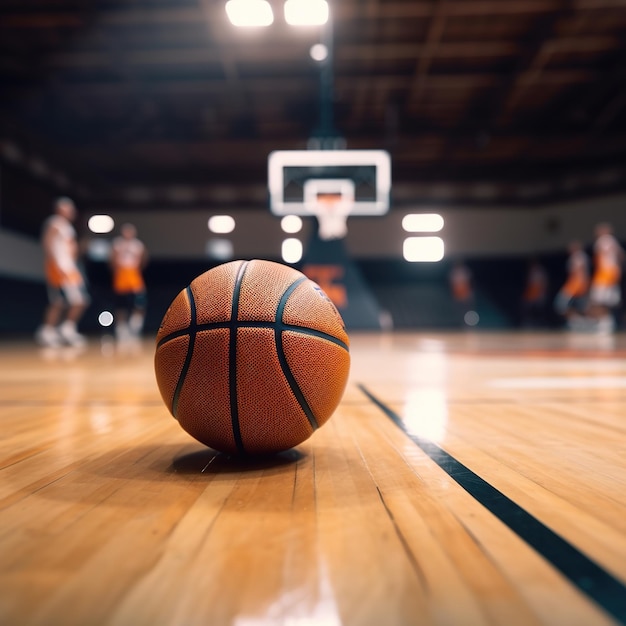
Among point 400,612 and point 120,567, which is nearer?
point 400,612

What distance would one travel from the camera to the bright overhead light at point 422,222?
49.2 feet

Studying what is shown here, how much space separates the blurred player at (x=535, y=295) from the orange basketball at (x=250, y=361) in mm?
13357

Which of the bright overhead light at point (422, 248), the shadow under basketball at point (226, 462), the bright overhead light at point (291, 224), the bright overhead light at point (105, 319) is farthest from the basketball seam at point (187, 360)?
the bright overhead light at point (422, 248)

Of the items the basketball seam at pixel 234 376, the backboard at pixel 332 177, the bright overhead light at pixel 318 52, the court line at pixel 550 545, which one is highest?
the bright overhead light at pixel 318 52

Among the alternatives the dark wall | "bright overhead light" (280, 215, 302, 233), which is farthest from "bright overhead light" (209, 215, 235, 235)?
"bright overhead light" (280, 215, 302, 233)

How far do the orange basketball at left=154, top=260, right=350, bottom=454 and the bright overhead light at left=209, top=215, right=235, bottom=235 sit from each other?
13.9m

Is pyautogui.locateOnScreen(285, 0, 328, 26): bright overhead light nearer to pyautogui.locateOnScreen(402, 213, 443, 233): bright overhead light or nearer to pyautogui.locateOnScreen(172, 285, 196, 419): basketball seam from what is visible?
pyautogui.locateOnScreen(172, 285, 196, 419): basketball seam

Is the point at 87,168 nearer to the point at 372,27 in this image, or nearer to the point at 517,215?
the point at 372,27

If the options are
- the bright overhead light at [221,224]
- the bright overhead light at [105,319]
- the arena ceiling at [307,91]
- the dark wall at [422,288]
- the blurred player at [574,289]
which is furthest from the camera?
the bright overhead light at [221,224]

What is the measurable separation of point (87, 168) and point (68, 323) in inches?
306

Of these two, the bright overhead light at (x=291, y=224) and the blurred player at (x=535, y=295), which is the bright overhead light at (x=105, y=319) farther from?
the blurred player at (x=535, y=295)

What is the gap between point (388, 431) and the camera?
5.37 feet

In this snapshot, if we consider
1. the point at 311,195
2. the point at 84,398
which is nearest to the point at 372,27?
the point at 311,195

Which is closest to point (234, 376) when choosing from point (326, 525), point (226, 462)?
point (226, 462)
